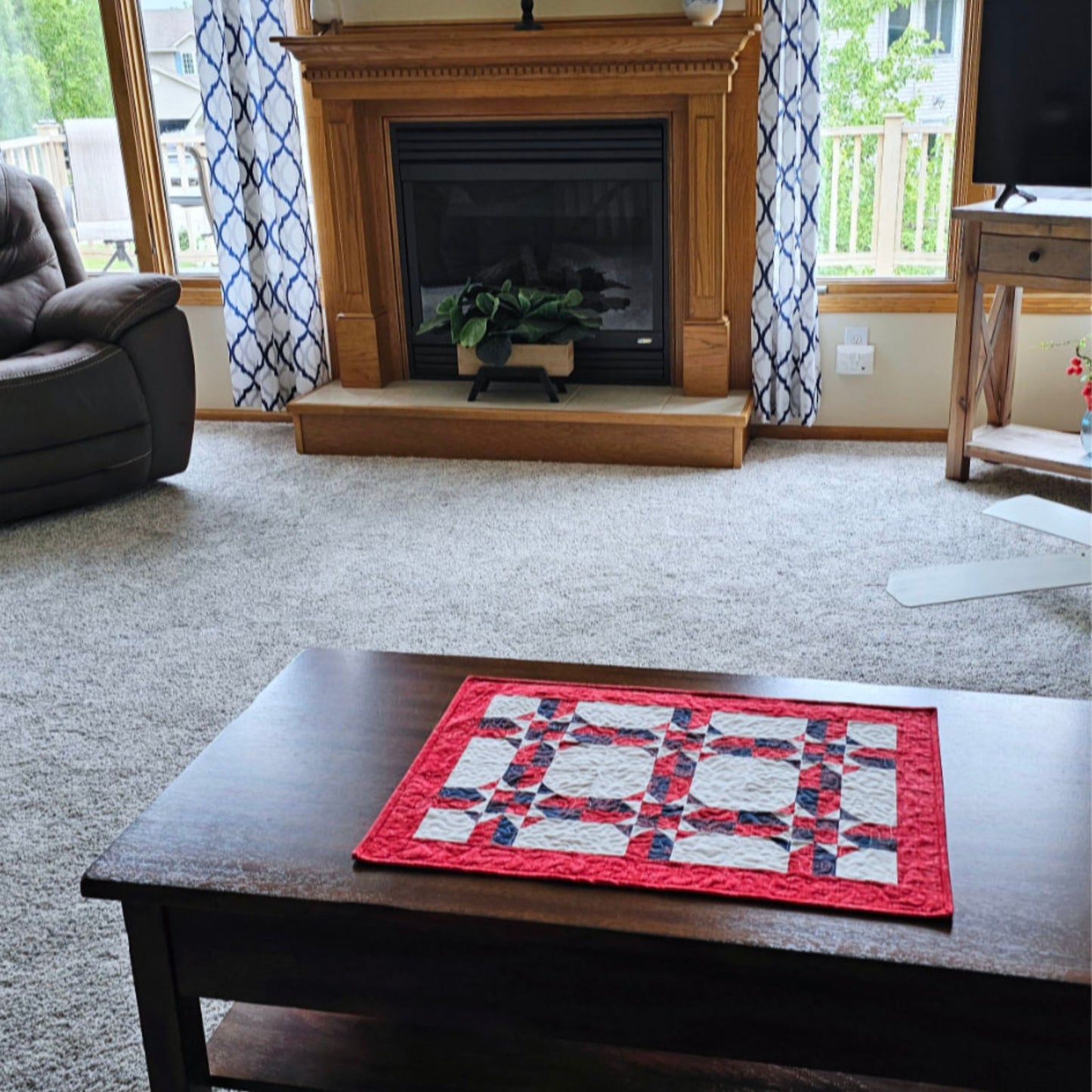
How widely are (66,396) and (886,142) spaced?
260 centimetres

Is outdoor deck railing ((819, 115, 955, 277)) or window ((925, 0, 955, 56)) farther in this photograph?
outdoor deck railing ((819, 115, 955, 277))

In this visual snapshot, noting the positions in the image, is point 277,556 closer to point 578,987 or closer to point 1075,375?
point 578,987

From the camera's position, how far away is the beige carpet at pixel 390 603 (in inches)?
79.1

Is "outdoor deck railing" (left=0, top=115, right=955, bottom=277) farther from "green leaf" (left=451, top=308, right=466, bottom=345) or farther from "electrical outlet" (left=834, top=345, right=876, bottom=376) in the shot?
"green leaf" (left=451, top=308, right=466, bottom=345)

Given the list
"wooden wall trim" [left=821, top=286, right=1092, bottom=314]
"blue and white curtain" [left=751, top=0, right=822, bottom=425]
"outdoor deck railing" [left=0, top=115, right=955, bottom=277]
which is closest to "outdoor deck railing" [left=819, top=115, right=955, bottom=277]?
"outdoor deck railing" [left=0, top=115, right=955, bottom=277]

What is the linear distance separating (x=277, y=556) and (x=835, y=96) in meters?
2.25

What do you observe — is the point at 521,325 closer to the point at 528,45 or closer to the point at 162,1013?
the point at 528,45

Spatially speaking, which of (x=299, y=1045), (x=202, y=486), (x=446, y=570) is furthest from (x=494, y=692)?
(x=202, y=486)

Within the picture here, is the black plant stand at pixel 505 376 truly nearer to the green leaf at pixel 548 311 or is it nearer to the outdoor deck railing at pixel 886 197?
the green leaf at pixel 548 311

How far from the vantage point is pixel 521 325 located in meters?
4.07

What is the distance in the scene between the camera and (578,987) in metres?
1.29

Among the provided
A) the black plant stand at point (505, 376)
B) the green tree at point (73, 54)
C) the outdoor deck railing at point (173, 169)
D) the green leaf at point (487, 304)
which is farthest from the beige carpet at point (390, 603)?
the green tree at point (73, 54)

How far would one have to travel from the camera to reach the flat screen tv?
325 centimetres

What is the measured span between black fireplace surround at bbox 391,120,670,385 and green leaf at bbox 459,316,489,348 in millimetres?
297
